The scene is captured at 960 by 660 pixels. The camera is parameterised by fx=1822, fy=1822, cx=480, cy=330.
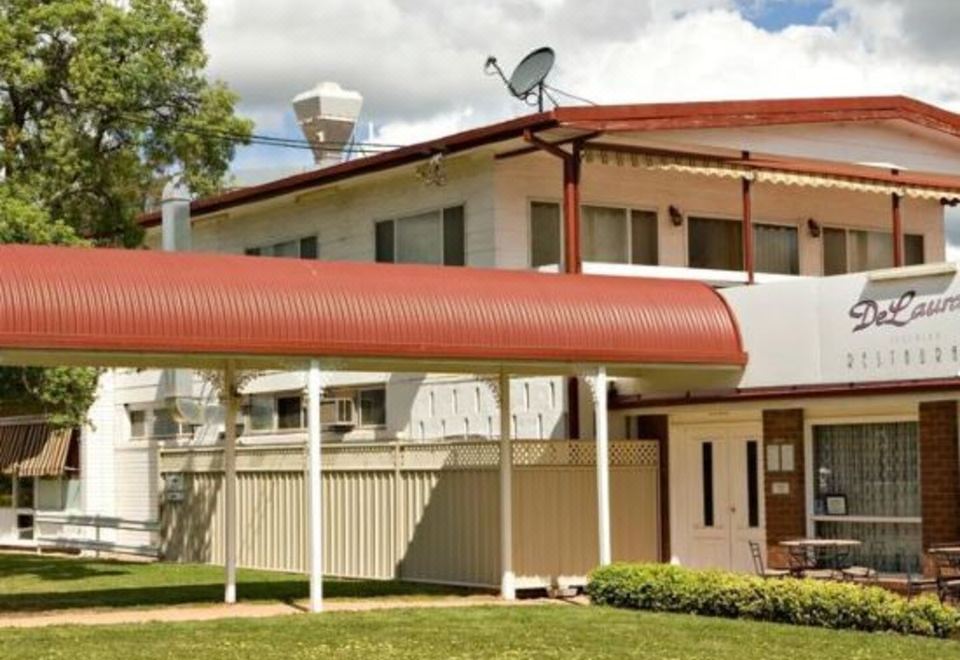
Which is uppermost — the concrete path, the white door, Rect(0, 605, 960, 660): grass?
the white door

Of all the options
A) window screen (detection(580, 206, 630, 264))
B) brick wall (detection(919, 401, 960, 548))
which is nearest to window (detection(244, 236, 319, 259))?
window screen (detection(580, 206, 630, 264))

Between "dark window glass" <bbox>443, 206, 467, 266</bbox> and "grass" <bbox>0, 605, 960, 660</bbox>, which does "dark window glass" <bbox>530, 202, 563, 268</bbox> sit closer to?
"dark window glass" <bbox>443, 206, 467, 266</bbox>

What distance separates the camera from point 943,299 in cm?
2092

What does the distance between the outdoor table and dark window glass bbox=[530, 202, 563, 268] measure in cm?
617

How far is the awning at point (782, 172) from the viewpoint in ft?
83.1

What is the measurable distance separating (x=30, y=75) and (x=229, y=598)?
951 cm

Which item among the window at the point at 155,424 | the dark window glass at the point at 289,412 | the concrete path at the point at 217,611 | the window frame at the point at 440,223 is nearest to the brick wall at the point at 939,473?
the concrete path at the point at 217,611

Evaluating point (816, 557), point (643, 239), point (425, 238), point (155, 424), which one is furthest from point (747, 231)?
point (155, 424)

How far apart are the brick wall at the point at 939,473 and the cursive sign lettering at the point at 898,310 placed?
3.39ft

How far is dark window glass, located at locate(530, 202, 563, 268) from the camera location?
26359mm

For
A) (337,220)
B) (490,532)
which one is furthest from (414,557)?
(337,220)

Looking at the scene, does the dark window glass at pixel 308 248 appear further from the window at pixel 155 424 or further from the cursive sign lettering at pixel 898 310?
the cursive sign lettering at pixel 898 310

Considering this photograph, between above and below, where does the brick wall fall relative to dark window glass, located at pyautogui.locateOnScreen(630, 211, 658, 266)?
below

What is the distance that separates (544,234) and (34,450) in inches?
604
